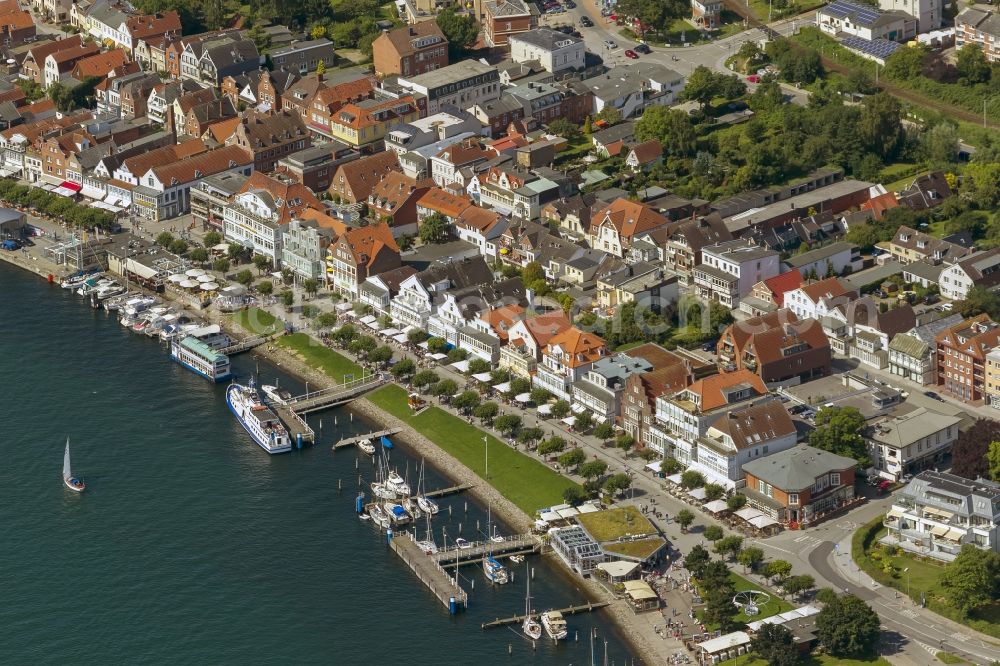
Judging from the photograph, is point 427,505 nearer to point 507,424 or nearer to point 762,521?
point 507,424

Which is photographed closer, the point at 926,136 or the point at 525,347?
the point at 525,347

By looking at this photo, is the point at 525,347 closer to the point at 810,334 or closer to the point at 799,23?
the point at 810,334

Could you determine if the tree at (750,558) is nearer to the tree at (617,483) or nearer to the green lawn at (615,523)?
the green lawn at (615,523)

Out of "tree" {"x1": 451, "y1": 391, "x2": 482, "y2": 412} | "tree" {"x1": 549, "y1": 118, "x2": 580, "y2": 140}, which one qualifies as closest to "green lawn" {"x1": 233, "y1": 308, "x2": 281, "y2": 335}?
"tree" {"x1": 451, "y1": 391, "x2": 482, "y2": 412}

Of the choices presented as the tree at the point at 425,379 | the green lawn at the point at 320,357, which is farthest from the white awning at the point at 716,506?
the green lawn at the point at 320,357

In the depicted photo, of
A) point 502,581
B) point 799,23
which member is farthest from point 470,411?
point 799,23

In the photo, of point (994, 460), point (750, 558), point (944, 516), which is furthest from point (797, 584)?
point (994, 460)
